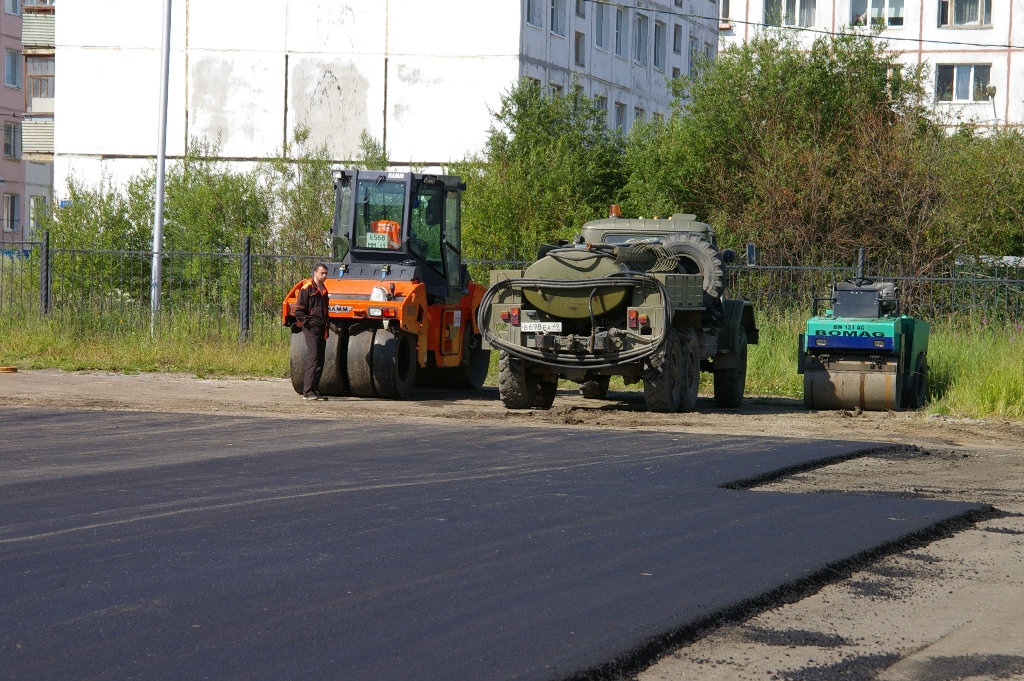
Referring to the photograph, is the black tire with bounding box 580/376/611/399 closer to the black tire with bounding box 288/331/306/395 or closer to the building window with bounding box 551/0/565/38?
the black tire with bounding box 288/331/306/395

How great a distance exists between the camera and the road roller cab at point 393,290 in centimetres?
1755

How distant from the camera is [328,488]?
9.48 m

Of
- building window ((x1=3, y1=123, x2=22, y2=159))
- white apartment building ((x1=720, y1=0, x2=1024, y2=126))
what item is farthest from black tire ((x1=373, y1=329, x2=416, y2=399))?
building window ((x1=3, y1=123, x2=22, y2=159))

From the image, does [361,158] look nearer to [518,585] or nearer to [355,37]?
Result: [355,37]

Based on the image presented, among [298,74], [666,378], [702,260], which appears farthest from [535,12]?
[666,378]

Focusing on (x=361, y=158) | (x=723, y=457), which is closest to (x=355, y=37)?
(x=361, y=158)

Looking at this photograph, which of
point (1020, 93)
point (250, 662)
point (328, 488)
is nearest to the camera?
point (250, 662)

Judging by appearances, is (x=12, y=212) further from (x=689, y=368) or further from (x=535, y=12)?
(x=689, y=368)

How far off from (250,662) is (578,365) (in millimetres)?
11540

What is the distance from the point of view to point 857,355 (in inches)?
693

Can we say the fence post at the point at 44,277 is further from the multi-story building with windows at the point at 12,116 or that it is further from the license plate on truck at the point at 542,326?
the multi-story building with windows at the point at 12,116

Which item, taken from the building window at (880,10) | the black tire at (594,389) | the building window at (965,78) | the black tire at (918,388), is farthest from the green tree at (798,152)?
Answer: the building window at (880,10)

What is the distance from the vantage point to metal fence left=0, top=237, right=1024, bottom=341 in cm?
2402

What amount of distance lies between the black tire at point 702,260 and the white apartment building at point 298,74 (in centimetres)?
2670
